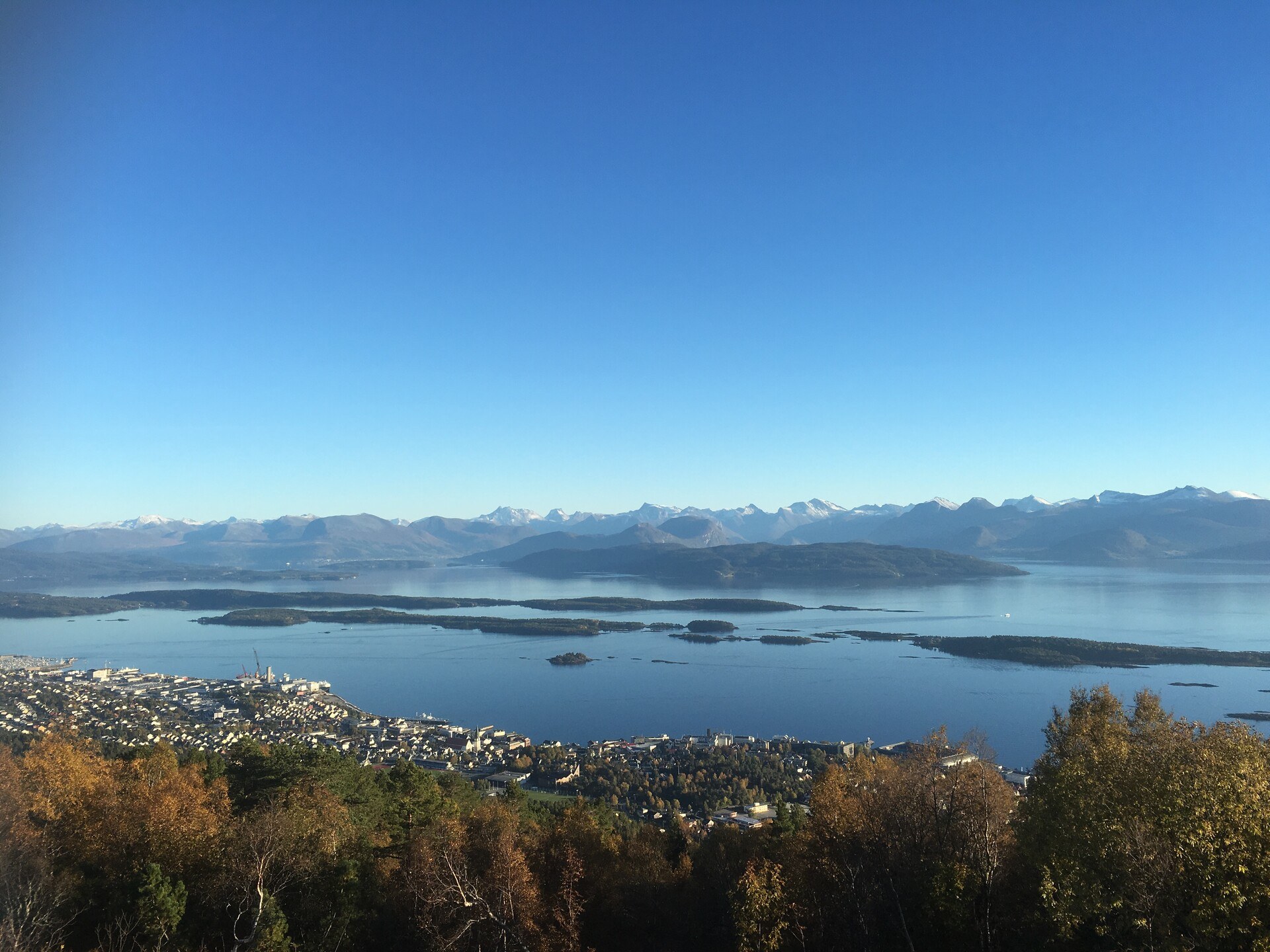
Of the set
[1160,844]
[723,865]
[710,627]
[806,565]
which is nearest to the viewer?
[1160,844]

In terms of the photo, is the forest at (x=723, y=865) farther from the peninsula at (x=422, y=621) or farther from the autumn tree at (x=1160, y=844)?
the peninsula at (x=422, y=621)

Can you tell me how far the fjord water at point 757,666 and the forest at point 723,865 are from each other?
13123 mm

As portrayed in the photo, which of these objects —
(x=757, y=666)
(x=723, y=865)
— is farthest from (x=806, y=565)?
(x=723, y=865)

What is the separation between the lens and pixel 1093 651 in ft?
94.1

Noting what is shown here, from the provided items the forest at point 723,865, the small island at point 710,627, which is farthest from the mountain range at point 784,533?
the forest at point 723,865

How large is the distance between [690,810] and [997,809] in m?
8.18

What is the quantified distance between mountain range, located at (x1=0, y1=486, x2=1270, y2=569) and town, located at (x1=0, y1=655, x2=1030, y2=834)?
49.8m

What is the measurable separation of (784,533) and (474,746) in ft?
487

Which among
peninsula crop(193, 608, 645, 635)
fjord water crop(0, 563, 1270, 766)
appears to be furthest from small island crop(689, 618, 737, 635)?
peninsula crop(193, 608, 645, 635)

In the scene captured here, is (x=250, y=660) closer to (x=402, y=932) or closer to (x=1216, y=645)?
(x=402, y=932)

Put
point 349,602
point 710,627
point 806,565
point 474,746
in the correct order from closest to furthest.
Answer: point 474,746, point 710,627, point 349,602, point 806,565

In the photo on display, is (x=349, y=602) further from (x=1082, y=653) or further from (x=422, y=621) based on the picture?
(x=1082, y=653)

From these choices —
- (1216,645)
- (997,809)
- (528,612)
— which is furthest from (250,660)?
(1216,645)

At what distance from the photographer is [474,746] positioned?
701 inches
